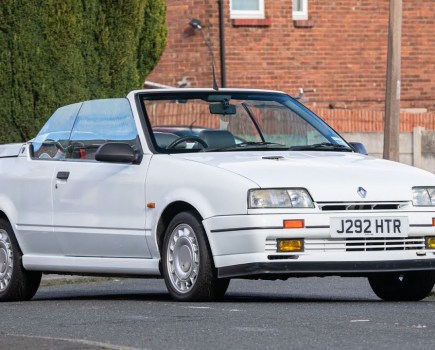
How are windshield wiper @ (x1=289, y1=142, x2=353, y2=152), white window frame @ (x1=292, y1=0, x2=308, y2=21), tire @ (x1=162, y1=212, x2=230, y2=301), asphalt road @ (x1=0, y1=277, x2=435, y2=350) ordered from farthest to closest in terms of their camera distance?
white window frame @ (x1=292, y1=0, x2=308, y2=21) → windshield wiper @ (x1=289, y1=142, x2=353, y2=152) → tire @ (x1=162, y1=212, x2=230, y2=301) → asphalt road @ (x1=0, y1=277, x2=435, y2=350)

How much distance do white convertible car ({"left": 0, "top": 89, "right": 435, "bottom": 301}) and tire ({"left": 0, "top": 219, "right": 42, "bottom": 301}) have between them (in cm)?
1

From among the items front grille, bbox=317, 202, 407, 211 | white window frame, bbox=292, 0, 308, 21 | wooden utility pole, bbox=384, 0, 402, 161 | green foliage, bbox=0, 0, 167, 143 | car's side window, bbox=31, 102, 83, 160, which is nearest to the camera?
front grille, bbox=317, 202, 407, 211

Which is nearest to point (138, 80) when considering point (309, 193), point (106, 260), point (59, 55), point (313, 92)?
point (59, 55)

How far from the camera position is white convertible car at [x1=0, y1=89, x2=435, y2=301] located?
1055 centimetres

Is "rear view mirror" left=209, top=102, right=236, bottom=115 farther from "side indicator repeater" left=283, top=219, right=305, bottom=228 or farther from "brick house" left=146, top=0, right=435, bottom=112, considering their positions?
"brick house" left=146, top=0, right=435, bottom=112

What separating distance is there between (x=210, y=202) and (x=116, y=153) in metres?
1.11

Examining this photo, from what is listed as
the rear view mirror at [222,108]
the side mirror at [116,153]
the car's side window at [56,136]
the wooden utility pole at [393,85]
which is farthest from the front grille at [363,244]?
the wooden utility pole at [393,85]

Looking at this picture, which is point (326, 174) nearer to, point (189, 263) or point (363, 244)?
point (363, 244)

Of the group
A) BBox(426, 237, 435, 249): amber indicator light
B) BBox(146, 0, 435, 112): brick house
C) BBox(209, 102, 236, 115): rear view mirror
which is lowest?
BBox(146, 0, 435, 112): brick house

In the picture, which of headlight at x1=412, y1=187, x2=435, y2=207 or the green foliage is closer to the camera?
headlight at x1=412, y1=187, x2=435, y2=207

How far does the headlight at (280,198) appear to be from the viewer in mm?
10516

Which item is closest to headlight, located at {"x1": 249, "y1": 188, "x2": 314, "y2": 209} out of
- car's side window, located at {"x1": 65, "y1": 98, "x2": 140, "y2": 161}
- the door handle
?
car's side window, located at {"x1": 65, "y1": 98, "x2": 140, "y2": 161}

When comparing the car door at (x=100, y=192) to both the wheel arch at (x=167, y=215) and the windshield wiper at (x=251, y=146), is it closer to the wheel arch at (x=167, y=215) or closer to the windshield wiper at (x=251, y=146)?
the wheel arch at (x=167, y=215)

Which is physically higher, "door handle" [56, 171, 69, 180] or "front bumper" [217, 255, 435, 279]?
"door handle" [56, 171, 69, 180]
